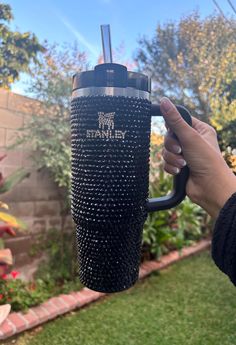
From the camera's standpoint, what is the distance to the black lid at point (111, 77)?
471 millimetres

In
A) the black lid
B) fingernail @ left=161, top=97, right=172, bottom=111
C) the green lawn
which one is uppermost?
the black lid

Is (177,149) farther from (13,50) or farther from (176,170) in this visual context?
(13,50)

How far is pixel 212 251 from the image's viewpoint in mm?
533

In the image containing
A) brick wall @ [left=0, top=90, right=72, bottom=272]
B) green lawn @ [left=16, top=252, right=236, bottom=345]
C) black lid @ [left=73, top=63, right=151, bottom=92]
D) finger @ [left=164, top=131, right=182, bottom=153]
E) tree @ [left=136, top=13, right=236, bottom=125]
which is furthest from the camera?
brick wall @ [left=0, top=90, right=72, bottom=272]

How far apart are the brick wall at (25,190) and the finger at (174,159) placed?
60.0 inches

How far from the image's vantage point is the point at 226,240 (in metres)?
0.50

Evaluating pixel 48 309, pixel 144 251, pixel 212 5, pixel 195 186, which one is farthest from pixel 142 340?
pixel 212 5

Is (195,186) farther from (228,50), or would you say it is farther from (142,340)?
(142,340)

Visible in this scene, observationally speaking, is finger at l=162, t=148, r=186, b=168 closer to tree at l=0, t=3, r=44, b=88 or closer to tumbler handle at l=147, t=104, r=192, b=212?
tumbler handle at l=147, t=104, r=192, b=212

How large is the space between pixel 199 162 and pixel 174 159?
0.21 feet

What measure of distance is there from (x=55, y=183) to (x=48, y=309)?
843 mm

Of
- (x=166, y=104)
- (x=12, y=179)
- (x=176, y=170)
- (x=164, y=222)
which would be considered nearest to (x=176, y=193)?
(x=176, y=170)

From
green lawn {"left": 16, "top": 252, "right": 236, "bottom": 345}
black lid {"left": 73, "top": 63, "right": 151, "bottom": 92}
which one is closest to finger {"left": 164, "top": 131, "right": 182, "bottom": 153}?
black lid {"left": 73, "top": 63, "right": 151, "bottom": 92}

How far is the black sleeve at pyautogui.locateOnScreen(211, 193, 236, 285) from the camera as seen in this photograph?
491 millimetres
